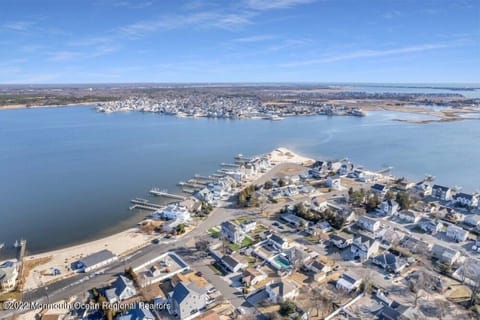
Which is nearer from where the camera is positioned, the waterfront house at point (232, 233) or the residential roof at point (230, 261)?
the residential roof at point (230, 261)

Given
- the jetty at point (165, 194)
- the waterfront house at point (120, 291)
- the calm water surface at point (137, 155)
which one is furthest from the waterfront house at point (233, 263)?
the jetty at point (165, 194)

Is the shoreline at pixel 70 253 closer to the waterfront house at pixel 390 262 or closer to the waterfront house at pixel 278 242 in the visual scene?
the waterfront house at pixel 278 242

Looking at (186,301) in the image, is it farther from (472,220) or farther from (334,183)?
(472,220)

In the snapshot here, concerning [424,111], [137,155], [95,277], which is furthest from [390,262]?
[424,111]

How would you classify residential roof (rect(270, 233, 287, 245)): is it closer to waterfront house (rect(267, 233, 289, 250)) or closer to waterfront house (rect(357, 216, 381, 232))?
waterfront house (rect(267, 233, 289, 250))

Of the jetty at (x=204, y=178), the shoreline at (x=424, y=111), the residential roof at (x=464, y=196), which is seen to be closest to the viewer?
the residential roof at (x=464, y=196)

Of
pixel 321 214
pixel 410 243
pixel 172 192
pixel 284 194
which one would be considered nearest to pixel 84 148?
pixel 172 192
